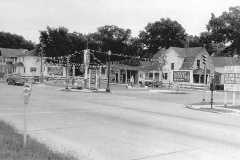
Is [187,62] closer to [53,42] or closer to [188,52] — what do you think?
[188,52]

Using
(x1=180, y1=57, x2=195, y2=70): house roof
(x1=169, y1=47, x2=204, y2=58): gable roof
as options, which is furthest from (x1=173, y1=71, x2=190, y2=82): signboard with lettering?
(x1=169, y1=47, x2=204, y2=58): gable roof

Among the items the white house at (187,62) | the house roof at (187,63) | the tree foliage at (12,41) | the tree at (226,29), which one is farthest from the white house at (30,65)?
the tree foliage at (12,41)

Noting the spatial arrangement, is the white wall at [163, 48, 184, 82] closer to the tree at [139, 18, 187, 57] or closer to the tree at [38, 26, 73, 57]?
the tree at [139, 18, 187, 57]

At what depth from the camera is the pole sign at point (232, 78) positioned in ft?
73.7

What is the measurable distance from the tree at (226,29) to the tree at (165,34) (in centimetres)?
2714

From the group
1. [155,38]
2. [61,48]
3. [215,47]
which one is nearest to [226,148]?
[61,48]

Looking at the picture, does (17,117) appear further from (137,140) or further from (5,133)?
(137,140)

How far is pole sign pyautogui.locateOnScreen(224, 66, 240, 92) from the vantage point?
22.5 m

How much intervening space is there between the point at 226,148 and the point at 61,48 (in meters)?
59.9

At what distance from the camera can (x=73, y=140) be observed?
8.77 meters

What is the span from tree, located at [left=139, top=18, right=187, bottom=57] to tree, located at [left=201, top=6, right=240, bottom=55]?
89.0ft

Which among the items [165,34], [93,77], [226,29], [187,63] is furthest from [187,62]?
[93,77]

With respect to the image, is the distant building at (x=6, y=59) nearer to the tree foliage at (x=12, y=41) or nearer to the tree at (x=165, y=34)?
the tree foliage at (x=12, y=41)

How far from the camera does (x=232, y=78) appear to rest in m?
22.8
